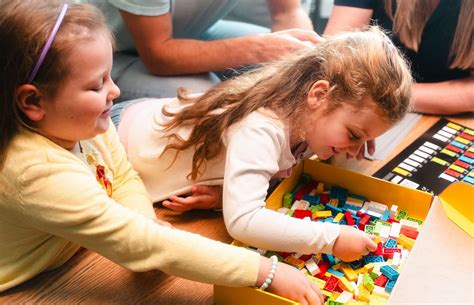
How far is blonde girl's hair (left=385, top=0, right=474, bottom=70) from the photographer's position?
1.23 metres

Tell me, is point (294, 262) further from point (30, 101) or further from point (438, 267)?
point (30, 101)

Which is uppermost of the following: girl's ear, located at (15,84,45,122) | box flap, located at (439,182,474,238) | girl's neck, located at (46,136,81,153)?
girl's ear, located at (15,84,45,122)

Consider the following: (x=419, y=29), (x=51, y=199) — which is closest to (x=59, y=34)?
(x=51, y=199)

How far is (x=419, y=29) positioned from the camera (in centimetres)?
129

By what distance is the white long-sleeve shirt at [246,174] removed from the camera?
841 mm

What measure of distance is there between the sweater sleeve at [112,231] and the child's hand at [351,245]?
6.5 inches

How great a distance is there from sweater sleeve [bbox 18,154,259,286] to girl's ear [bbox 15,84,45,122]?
72 mm

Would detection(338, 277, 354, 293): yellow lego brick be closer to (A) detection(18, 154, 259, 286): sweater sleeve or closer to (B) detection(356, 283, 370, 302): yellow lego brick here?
(B) detection(356, 283, 370, 302): yellow lego brick

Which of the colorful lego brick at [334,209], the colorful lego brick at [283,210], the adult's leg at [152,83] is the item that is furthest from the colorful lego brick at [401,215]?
the adult's leg at [152,83]

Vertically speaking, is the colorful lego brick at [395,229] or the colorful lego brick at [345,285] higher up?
the colorful lego brick at [395,229]

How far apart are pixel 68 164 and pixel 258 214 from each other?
0.31 m

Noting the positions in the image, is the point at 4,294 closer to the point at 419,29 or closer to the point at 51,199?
the point at 51,199

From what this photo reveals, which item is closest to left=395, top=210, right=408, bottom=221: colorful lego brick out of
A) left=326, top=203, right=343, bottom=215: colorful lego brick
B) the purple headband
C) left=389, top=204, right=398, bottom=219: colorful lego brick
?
left=389, top=204, right=398, bottom=219: colorful lego brick

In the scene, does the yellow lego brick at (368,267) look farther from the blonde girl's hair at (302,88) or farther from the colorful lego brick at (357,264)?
the blonde girl's hair at (302,88)
